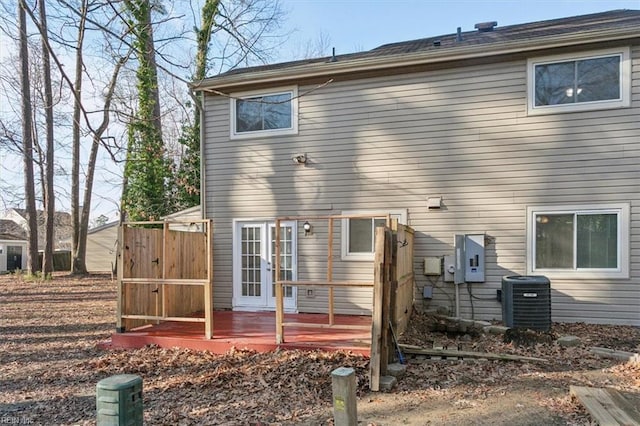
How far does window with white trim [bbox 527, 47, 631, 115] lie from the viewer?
6895mm

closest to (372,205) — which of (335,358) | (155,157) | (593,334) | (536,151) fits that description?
(536,151)

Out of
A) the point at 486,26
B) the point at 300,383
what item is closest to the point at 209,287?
the point at 300,383

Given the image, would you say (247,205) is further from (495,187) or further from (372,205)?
(495,187)

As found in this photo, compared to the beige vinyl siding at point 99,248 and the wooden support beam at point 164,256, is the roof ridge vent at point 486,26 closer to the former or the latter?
the wooden support beam at point 164,256

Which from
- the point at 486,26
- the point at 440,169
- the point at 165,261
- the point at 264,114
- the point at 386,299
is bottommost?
the point at 386,299

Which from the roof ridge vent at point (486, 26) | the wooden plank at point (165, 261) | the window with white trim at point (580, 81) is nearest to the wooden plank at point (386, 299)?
the wooden plank at point (165, 261)

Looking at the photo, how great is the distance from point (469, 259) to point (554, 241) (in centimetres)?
137

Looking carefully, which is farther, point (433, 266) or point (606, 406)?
point (433, 266)

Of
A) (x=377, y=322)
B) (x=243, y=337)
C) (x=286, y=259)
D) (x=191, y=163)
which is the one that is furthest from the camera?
(x=191, y=163)

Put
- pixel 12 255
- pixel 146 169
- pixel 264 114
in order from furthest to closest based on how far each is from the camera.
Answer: pixel 12 255 → pixel 146 169 → pixel 264 114

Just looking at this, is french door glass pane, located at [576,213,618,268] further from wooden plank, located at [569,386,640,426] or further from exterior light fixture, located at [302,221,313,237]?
exterior light fixture, located at [302,221,313,237]

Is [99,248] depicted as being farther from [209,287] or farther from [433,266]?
[433,266]

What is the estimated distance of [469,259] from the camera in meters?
7.54

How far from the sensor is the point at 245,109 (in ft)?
29.6
